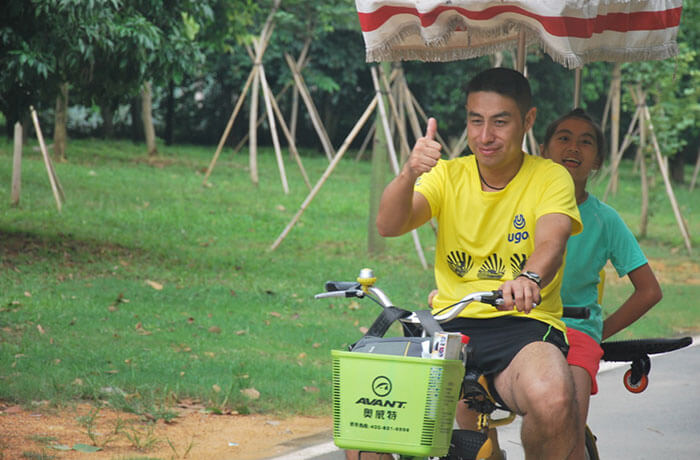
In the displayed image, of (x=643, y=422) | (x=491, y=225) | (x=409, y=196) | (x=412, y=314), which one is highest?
(x=409, y=196)

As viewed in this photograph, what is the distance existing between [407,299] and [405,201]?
678 cm

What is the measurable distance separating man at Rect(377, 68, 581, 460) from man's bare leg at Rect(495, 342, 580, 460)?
0.18 feet

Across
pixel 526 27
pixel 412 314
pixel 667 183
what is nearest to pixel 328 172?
pixel 667 183

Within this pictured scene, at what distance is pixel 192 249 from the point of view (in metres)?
12.6

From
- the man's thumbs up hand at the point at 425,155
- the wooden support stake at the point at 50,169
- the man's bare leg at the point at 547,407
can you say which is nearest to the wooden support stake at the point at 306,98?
the wooden support stake at the point at 50,169

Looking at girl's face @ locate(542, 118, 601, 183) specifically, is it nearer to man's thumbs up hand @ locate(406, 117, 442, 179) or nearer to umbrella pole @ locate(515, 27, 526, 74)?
umbrella pole @ locate(515, 27, 526, 74)

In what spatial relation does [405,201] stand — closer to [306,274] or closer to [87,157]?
[306,274]

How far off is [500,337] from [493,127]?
2.57 ft

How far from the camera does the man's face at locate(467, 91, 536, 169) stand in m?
3.71

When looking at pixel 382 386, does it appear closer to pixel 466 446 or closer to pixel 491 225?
pixel 466 446

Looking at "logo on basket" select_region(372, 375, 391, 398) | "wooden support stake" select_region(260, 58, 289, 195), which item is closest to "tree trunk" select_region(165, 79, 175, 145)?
"wooden support stake" select_region(260, 58, 289, 195)

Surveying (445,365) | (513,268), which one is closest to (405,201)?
(513,268)

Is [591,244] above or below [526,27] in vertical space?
below

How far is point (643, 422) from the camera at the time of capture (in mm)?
6633
